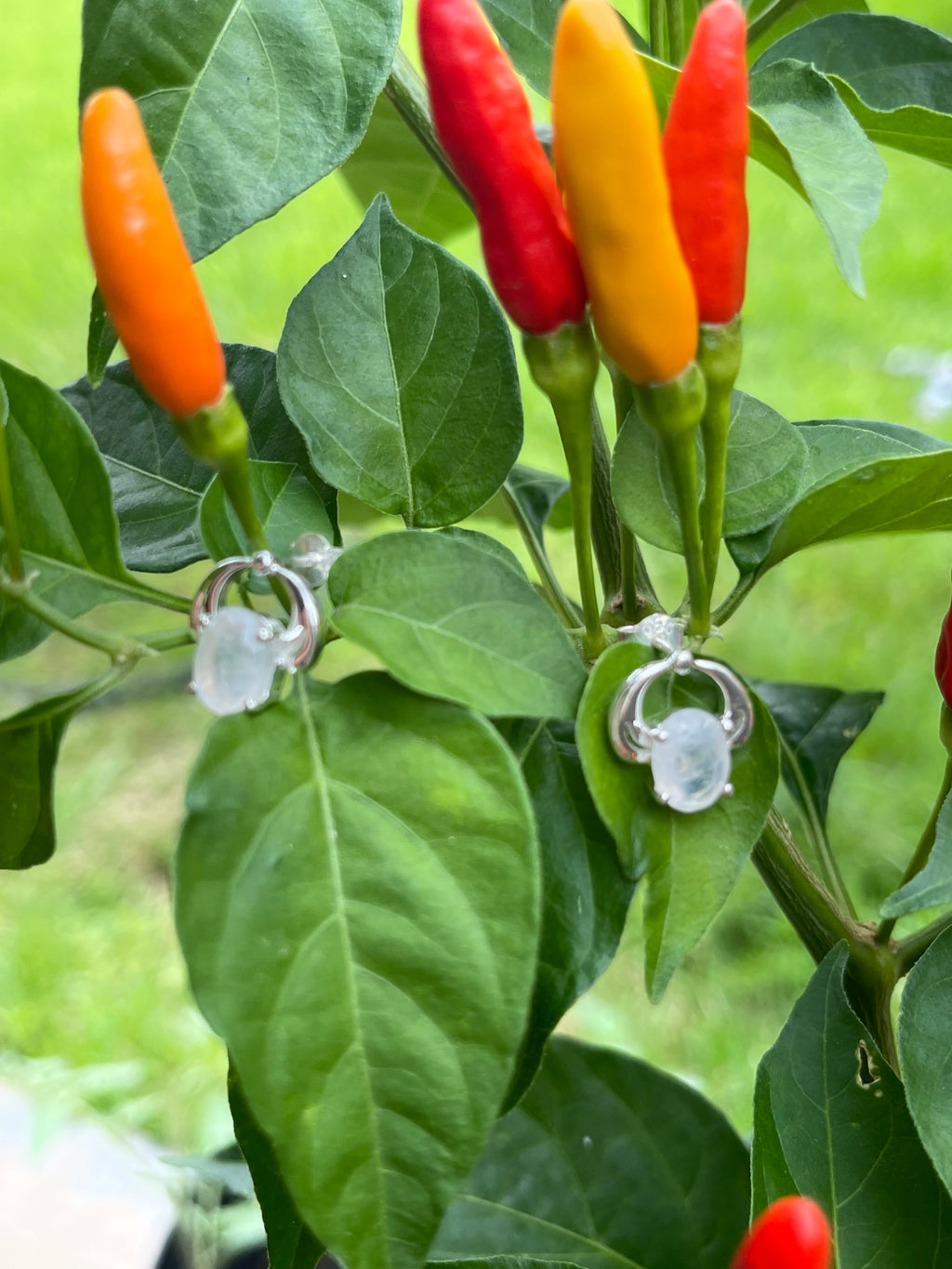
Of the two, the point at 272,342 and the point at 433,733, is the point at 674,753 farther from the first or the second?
the point at 272,342

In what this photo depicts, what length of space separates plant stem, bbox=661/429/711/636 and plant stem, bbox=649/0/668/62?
0.17 metres

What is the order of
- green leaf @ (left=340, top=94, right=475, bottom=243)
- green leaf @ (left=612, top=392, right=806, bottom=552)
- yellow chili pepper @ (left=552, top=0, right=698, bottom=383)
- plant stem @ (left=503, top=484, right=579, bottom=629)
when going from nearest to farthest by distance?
yellow chili pepper @ (left=552, top=0, right=698, bottom=383), green leaf @ (left=612, top=392, right=806, bottom=552), plant stem @ (left=503, top=484, right=579, bottom=629), green leaf @ (left=340, top=94, right=475, bottom=243)

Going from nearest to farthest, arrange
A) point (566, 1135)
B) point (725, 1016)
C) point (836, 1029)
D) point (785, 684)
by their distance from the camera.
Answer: point (836, 1029) < point (566, 1135) < point (785, 684) < point (725, 1016)

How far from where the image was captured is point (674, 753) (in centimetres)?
30

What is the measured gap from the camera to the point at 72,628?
1.08 feet

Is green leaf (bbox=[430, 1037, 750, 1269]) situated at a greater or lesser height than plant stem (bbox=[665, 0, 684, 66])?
lesser

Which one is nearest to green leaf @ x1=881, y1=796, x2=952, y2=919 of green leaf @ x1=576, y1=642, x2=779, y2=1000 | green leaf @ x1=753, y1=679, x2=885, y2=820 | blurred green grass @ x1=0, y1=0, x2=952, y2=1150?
green leaf @ x1=576, y1=642, x2=779, y2=1000

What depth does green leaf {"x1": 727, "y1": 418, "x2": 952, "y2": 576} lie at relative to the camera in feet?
1.03

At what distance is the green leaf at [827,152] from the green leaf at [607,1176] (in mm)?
366

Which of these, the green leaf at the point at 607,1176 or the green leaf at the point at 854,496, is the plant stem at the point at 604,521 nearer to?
the green leaf at the point at 854,496

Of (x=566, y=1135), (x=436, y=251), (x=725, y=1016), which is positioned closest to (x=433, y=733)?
(x=436, y=251)

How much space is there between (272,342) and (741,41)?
6.32ft

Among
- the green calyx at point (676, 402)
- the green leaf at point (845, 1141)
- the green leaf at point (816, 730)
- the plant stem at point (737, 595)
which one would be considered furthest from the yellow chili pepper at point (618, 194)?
the green leaf at point (816, 730)

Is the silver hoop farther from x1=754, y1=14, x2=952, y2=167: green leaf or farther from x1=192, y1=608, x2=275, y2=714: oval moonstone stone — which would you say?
x1=754, y1=14, x2=952, y2=167: green leaf
